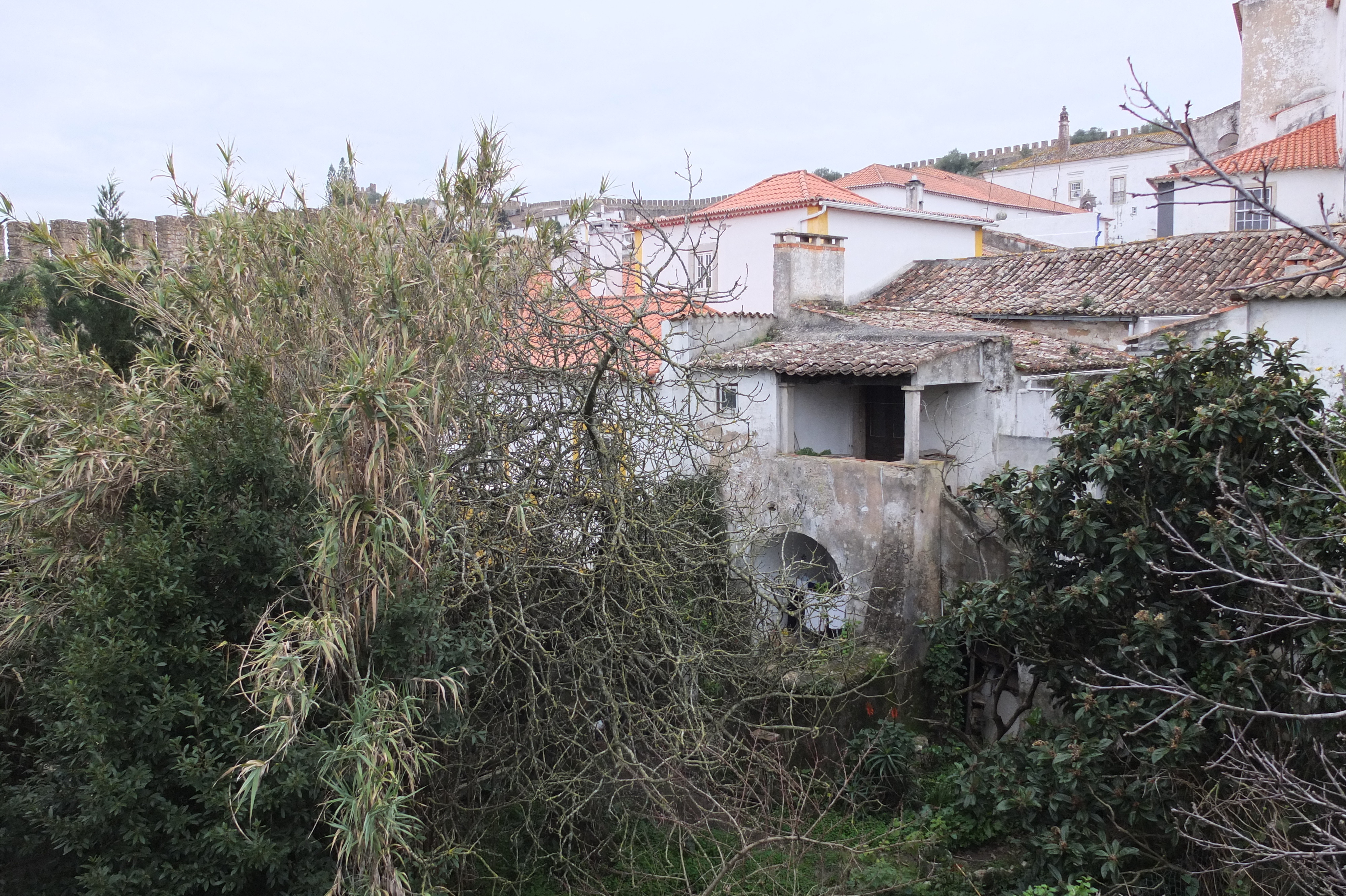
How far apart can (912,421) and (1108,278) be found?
22.3 ft

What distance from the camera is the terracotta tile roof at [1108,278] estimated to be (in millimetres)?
14469

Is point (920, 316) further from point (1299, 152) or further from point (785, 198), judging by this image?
point (1299, 152)

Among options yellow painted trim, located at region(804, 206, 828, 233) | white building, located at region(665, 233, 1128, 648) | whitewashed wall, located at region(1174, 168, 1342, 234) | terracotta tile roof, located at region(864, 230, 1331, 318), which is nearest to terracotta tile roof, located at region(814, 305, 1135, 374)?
white building, located at region(665, 233, 1128, 648)

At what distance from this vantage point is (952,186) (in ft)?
96.3

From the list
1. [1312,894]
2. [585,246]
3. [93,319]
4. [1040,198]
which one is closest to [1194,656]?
[1312,894]

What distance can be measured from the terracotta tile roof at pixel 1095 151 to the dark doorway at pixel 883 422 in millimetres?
20117

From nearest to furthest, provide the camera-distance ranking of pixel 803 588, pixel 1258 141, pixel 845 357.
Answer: pixel 803 588 → pixel 845 357 → pixel 1258 141

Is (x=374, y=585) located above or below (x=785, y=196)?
below

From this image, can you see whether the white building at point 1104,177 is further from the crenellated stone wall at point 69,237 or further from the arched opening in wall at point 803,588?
the crenellated stone wall at point 69,237

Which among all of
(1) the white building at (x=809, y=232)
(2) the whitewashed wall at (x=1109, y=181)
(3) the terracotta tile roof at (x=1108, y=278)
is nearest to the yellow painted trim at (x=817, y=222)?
(1) the white building at (x=809, y=232)

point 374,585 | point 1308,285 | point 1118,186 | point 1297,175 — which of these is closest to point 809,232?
point 1297,175

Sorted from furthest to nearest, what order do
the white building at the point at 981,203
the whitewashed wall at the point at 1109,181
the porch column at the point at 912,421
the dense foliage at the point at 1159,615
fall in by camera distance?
the whitewashed wall at the point at 1109,181
the white building at the point at 981,203
the porch column at the point at 912,421
the dense foliage at the point at 1159,615

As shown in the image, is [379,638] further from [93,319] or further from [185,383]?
[93,319]

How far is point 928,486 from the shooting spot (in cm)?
1073
